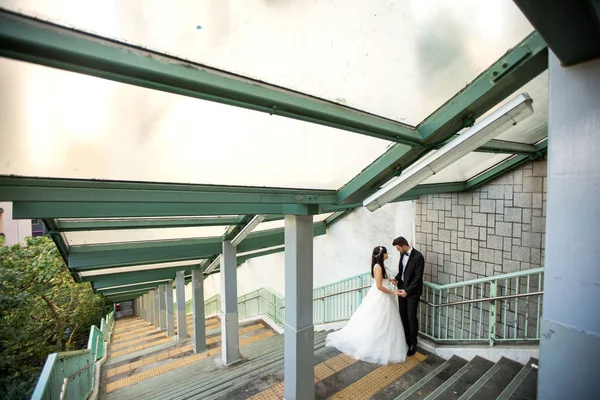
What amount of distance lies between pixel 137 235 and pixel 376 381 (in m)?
4.56

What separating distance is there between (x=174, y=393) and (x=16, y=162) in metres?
4.73

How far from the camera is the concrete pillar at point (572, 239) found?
114cm

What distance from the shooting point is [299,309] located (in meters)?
3.60

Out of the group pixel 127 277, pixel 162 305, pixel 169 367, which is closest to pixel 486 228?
pixel 169 367

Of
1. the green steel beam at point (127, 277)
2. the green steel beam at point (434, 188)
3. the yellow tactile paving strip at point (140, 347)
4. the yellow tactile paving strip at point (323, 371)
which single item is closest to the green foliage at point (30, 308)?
the green steel beam at point (127, 277)

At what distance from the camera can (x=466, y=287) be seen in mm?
4852

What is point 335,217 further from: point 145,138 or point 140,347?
point 140,347

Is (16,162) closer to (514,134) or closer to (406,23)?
(406,23)

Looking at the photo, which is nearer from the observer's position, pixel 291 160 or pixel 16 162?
pixel 16 162

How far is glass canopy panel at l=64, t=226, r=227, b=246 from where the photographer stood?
458 centimetres

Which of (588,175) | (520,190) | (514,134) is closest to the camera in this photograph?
(588,175)

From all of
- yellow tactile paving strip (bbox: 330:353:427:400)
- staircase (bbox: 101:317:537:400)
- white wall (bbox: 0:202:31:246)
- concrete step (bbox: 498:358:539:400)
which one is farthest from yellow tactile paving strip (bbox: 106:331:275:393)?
white wall (bbox: 0:202:31:246)

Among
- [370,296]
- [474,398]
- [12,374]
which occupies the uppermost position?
[370,296]

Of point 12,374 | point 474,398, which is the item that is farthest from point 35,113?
point 12,374
